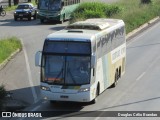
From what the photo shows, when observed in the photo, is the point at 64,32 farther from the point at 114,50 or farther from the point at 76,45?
the point at 114,50

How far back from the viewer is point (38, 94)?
2169cm

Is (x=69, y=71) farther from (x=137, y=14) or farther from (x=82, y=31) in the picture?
(x=137, y=14)

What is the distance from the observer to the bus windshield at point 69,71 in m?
18.5

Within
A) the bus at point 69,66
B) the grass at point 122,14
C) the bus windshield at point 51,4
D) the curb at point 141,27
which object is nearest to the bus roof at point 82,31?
the bus at point 69,66

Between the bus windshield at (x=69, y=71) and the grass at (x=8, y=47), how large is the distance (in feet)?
34.2

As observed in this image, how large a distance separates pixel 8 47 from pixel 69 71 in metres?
14.0

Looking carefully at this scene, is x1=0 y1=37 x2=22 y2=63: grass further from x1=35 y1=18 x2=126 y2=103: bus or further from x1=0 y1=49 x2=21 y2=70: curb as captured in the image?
x1=35 y1=18 x2=126 y2=103: bus

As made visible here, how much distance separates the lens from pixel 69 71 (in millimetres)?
18562

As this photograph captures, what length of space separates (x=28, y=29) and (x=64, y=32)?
25646 mm

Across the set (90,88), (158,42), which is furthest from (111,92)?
(158,42)

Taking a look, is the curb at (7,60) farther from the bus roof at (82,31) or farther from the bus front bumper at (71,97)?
the bus front bumper at (71,97)

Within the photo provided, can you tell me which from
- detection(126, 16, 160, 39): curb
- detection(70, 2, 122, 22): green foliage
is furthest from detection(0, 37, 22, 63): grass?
detection(70, 2, 122, 22): green foliage

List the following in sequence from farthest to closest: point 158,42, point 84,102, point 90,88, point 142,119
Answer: point 158,42 → point 84,102 → point 90,88 → point 142,119

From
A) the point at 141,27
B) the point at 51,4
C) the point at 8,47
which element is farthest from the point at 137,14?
the point at 8,47
